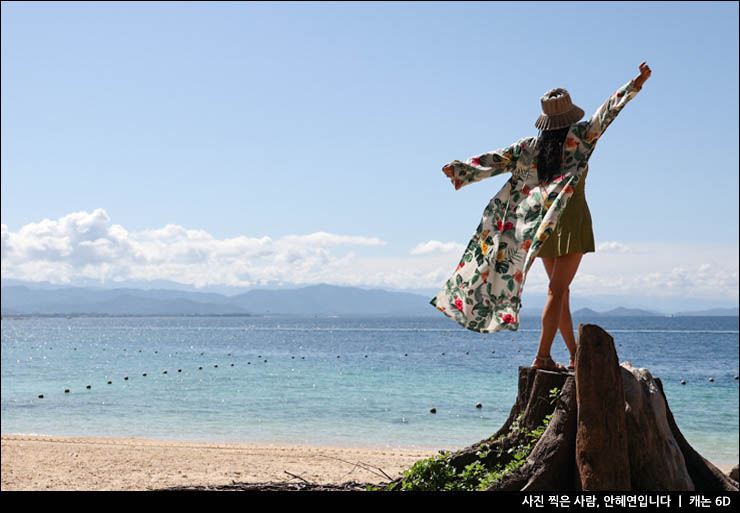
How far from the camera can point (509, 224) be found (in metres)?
5.98

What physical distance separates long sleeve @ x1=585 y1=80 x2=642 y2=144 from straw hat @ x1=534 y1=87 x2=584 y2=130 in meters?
0.19

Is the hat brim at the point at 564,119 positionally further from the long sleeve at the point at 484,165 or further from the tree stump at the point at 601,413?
the tree stump at the point at 601,413

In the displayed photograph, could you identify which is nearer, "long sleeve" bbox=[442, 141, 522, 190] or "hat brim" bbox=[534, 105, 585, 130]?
"hat brim" bbox=[534, 105, 585, 130]

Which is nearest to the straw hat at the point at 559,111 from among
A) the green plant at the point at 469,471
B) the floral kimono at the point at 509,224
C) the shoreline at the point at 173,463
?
the floral kimono at the point at 509,224

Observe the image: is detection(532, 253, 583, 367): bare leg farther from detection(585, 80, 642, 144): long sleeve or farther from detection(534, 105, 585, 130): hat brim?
detection(534, 105, 585, 130): hat brim

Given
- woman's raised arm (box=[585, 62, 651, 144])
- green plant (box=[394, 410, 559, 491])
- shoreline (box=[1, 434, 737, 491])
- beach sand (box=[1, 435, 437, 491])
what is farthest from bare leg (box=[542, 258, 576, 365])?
beach sand (box=[1, 435, 437, 491])

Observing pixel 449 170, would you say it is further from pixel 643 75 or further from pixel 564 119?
pixel 643 75

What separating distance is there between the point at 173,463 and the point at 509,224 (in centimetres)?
1131

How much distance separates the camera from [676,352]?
199 feet

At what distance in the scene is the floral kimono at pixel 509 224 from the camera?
5.58 metres

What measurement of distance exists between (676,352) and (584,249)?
61.9 m

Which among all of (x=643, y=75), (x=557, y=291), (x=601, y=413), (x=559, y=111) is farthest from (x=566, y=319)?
(x=643, y=75)

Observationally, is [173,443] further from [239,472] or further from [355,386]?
[355,386]

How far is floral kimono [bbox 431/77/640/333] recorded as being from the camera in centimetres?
558
